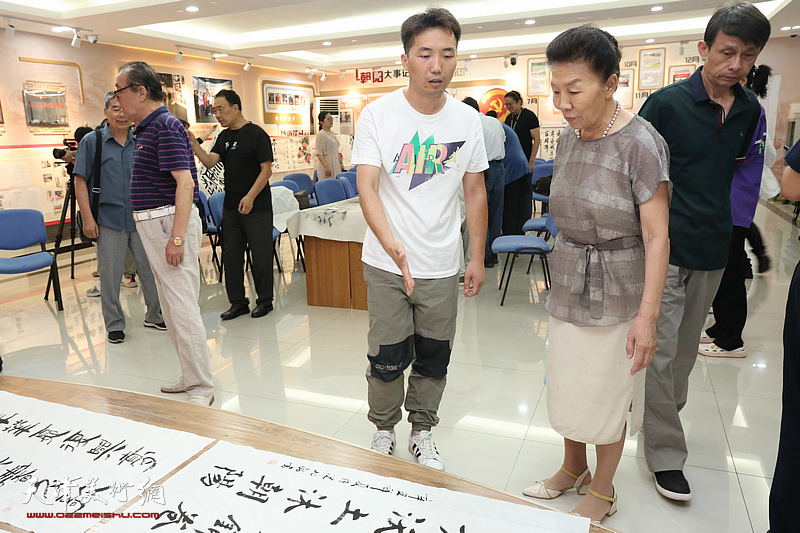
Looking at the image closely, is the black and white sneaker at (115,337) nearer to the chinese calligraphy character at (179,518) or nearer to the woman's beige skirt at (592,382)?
the woman's beige skirt at (592,382)

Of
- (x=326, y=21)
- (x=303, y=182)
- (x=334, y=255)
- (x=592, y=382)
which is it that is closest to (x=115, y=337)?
(x=334, y=255)

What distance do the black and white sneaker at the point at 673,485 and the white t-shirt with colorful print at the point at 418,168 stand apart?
1.14 m

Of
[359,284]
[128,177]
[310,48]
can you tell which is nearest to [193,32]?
[310,48]

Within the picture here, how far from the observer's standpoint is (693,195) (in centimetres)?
204

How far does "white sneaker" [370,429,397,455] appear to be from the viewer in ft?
7.48

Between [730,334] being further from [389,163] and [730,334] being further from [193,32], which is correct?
[193,32]

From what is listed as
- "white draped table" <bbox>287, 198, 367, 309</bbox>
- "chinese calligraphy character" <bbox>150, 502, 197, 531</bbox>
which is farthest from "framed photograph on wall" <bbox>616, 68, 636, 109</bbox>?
"chinese calligraphy character" <bbox>150, 502, 197, 531</bbox>

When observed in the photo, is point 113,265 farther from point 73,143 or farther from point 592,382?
point 592,382

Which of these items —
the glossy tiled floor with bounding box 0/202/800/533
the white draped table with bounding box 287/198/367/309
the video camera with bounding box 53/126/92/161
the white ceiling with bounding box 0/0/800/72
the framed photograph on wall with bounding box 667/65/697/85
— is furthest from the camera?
the framed photograph on wall with bounding box 667/65/697/85

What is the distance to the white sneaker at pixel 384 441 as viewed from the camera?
7.48 ft

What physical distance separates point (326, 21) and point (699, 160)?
25.3ft

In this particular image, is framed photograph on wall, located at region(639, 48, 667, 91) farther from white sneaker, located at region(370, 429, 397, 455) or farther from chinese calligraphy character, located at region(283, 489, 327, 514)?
chinese calligraphy character, located at region(283, 489, 327, 514)

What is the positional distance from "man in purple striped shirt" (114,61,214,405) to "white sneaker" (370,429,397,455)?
38.8 inches

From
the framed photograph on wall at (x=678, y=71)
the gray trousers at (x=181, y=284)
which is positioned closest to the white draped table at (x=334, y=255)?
the gray trousers at (x=181, y=284)
